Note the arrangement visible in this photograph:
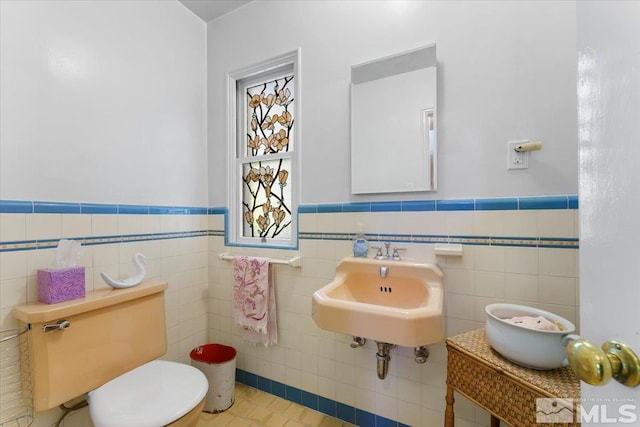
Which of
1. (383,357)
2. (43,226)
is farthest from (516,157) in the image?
(43,226)

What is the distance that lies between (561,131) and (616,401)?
110cm

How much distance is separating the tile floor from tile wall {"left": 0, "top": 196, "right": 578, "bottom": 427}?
7cm

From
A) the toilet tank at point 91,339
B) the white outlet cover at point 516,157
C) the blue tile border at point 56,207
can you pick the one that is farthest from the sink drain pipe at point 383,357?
the blue tile border at point 56,207

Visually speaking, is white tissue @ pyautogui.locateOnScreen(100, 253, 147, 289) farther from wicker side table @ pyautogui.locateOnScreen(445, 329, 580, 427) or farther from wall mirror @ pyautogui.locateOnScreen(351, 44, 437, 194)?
wicker side table @ pyautogui.locateOnScreen(445, 329, 580, 427)

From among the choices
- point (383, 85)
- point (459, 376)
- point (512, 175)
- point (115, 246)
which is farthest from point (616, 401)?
point (115, 246)

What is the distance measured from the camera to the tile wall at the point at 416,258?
1136 millimetres

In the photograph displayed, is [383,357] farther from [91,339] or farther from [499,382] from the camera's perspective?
[91,339]

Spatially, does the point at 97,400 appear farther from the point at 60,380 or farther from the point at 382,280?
the point at 382,280

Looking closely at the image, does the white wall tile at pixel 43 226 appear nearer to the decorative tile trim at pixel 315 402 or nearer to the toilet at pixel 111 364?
the toilet at pixel 111 364

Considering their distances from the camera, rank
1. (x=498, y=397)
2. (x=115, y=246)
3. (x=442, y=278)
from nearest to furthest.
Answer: (x=498, y=397) < (x=442, y=278) < (x=115, y=246)

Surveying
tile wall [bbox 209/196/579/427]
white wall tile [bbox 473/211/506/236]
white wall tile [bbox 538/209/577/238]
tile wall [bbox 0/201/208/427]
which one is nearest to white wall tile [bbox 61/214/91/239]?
tile wall [bbox 0/201/208/427]

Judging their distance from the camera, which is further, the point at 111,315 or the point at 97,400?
the point at 111,315

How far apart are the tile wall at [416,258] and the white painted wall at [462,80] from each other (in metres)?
0.10

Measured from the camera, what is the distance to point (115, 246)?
58.8 inches
